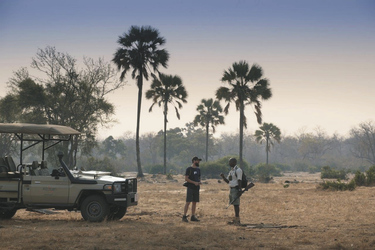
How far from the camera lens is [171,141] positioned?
101875 mm

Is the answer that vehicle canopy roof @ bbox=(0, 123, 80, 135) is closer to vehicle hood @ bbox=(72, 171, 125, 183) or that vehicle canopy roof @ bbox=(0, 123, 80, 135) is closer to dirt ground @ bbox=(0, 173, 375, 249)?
vehicle hood @ bbox=(72, 171, 125, 183)

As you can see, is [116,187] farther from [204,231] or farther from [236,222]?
[236,222]

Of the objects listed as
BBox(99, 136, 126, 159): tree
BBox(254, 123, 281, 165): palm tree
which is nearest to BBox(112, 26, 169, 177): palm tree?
BBox(254, 123, 281, 165): palm tree

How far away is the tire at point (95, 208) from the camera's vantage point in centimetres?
1208

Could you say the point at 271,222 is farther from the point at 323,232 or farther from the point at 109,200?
the point at 109,200

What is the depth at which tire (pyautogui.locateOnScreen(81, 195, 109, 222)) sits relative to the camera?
12.1 meters

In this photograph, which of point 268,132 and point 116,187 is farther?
point 268,132

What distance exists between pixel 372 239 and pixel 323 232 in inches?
56.6

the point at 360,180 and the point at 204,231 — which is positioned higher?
the point at 360,180

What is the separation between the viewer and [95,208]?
1214cm

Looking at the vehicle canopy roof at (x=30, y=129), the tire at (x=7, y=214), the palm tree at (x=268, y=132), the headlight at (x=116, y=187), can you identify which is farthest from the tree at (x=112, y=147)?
the headlight at (x=116, y=187)

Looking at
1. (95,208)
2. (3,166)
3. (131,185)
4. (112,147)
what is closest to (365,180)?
(131,185)

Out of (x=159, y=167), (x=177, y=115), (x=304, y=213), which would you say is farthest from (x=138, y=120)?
(x=304, y=213)

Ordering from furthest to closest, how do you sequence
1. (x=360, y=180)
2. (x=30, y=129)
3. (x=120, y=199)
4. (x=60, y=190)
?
(x=360, y=180) → (x=30, y=129) → (x=60, y=190) → (x=120, y=199)
